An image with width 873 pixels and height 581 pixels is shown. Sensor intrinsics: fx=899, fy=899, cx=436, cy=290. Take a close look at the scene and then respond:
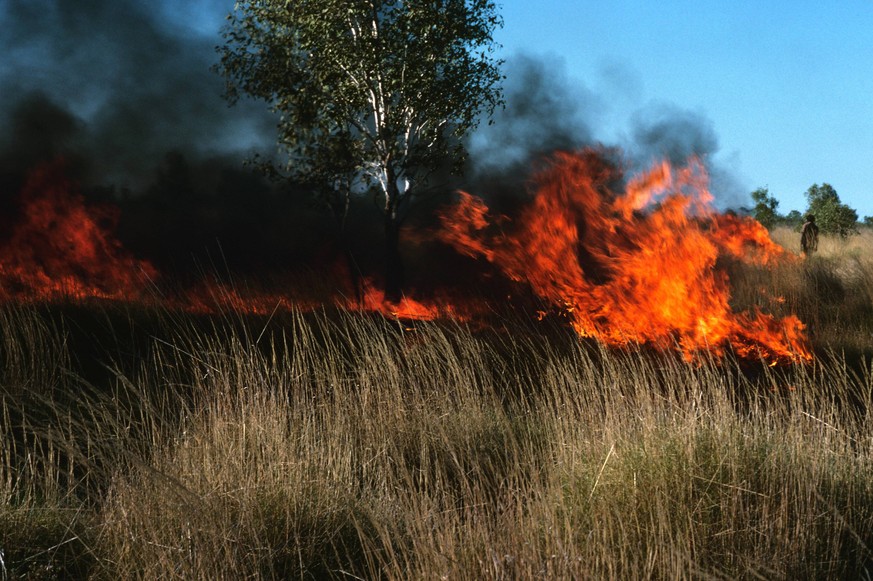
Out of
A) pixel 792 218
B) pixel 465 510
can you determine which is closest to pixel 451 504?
pixel 465 510

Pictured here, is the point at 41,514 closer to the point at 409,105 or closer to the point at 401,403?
the point at 401,403

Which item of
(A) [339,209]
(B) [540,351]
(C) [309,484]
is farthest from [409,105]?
(C) [309,484]

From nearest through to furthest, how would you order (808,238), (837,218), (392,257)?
1. (392,257)
2. (808,238)
3. (837,218)

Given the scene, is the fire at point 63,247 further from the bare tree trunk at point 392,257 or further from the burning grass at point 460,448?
the bare tree trunk at point 392,257

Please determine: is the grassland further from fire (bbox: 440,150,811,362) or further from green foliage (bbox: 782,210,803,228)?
green foliage (bbox: 782,210,803,228)

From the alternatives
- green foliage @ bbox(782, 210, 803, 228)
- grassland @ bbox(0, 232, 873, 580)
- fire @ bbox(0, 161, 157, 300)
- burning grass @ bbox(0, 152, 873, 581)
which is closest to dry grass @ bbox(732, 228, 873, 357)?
burning grass @ bbox(0, 152, 873, 581)

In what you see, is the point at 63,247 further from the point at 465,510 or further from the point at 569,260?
the point at 465,510

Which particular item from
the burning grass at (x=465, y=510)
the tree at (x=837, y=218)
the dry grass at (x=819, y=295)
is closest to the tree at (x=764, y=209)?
the tree at (x=837, y=218)

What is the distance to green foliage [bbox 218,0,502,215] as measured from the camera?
1365 cm

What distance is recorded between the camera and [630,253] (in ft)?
39.1

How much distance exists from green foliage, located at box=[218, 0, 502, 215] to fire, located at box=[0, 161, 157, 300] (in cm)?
299

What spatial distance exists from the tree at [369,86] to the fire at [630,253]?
5.40 ft

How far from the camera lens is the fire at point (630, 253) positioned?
1085 cm

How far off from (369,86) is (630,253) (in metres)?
4.83
